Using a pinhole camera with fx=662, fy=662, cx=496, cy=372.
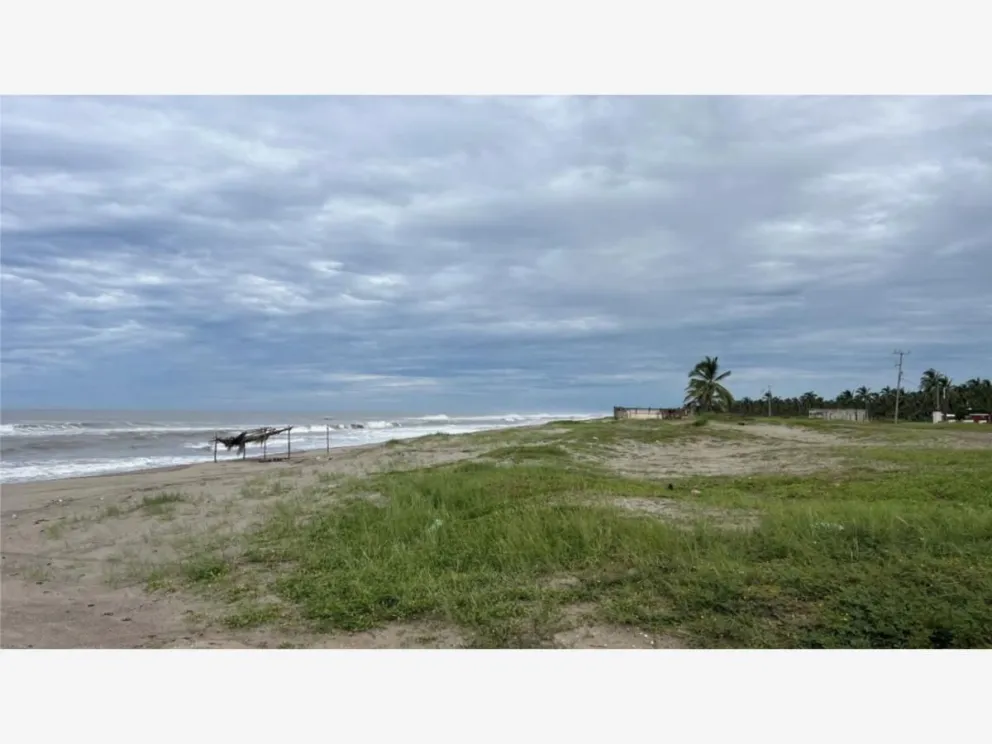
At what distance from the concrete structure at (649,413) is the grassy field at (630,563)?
1903 inches

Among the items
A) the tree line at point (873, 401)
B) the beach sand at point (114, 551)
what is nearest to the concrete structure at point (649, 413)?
the tree line at point (873, 401)

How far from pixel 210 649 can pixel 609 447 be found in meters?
20.0

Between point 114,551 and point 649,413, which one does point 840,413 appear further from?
point 114,551

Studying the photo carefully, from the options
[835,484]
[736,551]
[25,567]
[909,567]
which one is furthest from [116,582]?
[835,484]

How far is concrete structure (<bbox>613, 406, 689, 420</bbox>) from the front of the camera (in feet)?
195

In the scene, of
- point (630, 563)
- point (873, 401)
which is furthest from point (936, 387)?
point (630, 563)

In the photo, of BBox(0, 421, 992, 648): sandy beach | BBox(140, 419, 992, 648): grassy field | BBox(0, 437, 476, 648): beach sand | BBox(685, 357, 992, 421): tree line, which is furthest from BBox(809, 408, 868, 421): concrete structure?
BBox(140, 419, 992, 648): grassy field

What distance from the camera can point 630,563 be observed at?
21.2 ft

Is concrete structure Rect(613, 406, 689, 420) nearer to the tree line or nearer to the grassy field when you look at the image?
the tree line

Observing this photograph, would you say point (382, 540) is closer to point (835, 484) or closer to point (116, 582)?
point (116, 582)

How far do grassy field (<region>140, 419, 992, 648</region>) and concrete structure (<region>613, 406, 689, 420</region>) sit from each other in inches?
1903

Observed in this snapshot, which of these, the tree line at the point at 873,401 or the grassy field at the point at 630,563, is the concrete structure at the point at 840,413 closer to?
the tree line at the point at 873,401

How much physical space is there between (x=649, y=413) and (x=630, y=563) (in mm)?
58483

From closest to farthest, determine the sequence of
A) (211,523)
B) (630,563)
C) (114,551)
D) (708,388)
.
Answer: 1. (630,563)
2. (114,551)
3. (211,523)
4. (708,388)
